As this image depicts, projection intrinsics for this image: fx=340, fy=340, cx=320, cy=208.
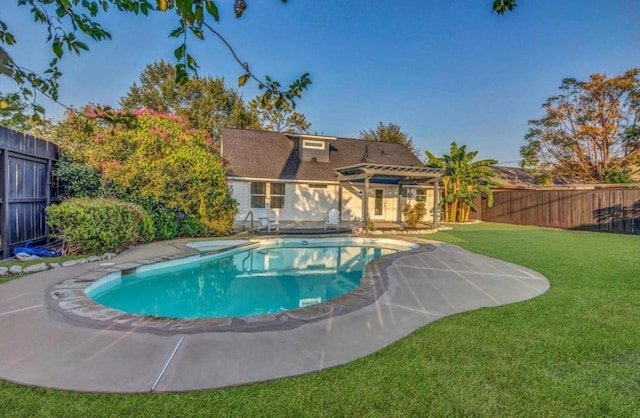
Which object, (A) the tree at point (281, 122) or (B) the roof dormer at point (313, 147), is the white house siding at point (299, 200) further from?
(A) the tree at point (281, 122)

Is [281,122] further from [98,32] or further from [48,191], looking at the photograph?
[98,32]

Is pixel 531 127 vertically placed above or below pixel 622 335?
above

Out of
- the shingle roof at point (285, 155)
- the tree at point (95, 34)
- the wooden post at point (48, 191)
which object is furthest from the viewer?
the shingle roof at point (285, 155)

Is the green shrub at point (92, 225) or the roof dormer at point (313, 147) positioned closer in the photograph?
the green shrub at point (92, 225)

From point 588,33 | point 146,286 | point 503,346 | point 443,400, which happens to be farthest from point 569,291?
point 588,33

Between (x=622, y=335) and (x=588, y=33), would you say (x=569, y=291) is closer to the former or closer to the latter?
(x=622, y=335)

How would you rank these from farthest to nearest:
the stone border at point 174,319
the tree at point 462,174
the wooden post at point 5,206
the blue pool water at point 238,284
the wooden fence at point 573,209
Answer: the tree at point 462,174
the wooden fence at point 573,209
the wooden post at point 5,206
the blue pool water at point 238,284
the stone border at point 174,319

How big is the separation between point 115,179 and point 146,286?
17.6 feet

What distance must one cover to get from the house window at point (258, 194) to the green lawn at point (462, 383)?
1495 cm

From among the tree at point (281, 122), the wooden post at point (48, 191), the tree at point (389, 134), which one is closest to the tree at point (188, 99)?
the tree at point (281, 122)

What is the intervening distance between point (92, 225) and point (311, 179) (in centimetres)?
1202

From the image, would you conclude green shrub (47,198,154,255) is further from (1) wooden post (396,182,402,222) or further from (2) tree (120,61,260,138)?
(2) tree (120,61,260,138)

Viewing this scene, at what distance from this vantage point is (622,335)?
3.94 m

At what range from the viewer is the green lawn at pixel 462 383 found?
249 cm
